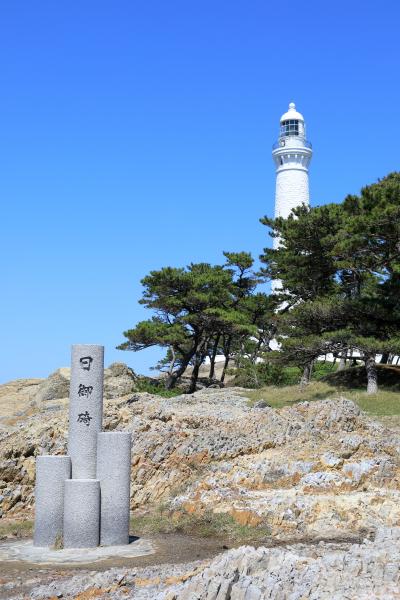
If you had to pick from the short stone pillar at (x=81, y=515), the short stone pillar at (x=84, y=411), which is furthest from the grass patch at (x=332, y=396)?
the short stone pillar at (x=81, y=515)

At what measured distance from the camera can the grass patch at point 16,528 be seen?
13.2 meters

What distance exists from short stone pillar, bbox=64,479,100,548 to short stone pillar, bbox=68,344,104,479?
406 mm

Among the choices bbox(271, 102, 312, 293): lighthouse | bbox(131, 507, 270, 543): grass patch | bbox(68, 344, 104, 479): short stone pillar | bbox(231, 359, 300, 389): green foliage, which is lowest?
bbox(131, 507, 270, 543): grass patch

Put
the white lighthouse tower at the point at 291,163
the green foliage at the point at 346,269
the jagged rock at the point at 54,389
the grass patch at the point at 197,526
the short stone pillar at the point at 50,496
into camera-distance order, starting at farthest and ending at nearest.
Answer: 1. the white lighthouse tower at the point at 291,163
2. the jagged rock at the point at 54,389
3. the green foliage at the point at 346,269
4. the grass patch at the point at 197,526
5. the short stone pillar at the point at 50,496

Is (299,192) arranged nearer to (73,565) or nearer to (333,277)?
(333,277)

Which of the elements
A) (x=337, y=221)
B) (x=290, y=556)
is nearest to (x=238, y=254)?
(x=337, y=221)

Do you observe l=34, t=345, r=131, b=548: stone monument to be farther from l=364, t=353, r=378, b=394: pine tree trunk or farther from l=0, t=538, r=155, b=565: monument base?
l=364, t=353, r=378, b=394: pine tree trunk

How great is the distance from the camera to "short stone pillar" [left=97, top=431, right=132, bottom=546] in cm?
1170

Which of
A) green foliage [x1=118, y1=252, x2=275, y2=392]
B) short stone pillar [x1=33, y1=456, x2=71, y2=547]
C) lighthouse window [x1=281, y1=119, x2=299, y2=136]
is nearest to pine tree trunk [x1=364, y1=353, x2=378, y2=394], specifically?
green foliage [x1=118, y1=252, x2=275, y2=392]

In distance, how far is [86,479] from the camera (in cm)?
1184

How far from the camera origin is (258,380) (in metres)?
36.7

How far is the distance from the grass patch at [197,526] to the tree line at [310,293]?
50.8ft

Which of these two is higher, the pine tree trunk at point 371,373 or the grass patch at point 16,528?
the pine tree trunk at point 371,373

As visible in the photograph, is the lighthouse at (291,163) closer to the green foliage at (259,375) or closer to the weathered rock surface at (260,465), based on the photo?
the green foliage at (259,375)
